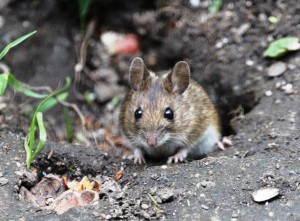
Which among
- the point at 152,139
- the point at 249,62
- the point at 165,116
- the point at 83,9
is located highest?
the point at 83,9

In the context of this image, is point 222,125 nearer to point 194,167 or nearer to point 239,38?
point 239,38

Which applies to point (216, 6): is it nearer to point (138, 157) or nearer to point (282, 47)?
point (282, 47)

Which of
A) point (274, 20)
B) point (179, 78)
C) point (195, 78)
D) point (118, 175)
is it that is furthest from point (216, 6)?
point (118, 175)

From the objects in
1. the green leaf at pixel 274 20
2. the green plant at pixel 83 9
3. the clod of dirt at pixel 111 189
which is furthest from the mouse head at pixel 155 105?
the green leaf at pixel 274 20

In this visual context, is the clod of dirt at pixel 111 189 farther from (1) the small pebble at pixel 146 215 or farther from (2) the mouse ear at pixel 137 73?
(2) the mouse ear at pixel 137 73

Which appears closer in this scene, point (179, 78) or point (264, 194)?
point (264, 194)

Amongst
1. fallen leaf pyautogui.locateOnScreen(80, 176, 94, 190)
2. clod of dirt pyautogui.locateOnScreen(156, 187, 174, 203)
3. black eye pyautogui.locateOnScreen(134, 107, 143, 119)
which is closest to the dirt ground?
clod of dirt pyautogui.locateOnScreen(156, 187, 174, 203)

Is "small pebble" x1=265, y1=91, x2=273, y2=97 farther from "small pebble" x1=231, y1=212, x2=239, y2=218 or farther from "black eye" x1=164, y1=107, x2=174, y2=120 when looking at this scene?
"small pebble" x1=231, y1=212, x2=239, y2=218
